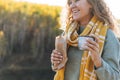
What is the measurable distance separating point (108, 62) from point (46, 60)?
828 cm

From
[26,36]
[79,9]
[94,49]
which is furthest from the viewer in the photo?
[26,36]

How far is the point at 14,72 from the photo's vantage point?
9.71 m

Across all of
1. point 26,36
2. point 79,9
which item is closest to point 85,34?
point 79,9

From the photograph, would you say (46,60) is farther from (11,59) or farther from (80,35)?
(80,35)

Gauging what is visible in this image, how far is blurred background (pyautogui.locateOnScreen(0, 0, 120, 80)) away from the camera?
10.2 metres

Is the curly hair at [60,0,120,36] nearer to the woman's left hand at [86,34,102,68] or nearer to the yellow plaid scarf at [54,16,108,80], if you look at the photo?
the yellow plaid scarf at [54,16,108,80]

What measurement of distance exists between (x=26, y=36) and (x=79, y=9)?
8.32 m

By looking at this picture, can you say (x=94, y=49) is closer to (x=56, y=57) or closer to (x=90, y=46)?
(x=90, y=46)

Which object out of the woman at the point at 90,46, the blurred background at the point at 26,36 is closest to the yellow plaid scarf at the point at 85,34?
the woman at the point at 90,46

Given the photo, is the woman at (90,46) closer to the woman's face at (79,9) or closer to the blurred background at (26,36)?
the woman's face at (79,9)

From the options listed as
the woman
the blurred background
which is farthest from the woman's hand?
the blurred background

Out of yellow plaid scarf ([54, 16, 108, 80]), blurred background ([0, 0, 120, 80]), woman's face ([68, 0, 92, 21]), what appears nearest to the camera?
yellow plaid scarf ([54, 16, 108, 80])

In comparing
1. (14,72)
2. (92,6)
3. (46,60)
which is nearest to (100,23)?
(92,6)

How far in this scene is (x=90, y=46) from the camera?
7.16 feet
